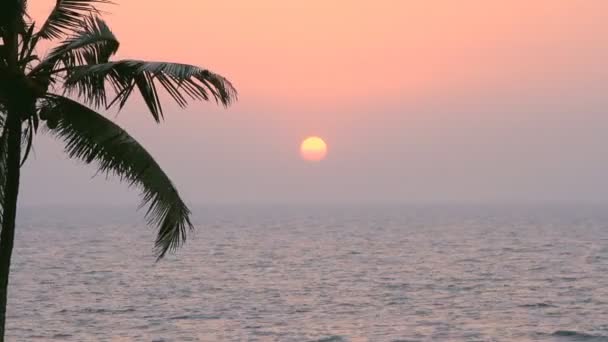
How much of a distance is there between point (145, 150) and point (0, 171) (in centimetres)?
238

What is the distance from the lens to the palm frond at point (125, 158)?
41.8 feet

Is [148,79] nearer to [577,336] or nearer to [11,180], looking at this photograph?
[11,180]

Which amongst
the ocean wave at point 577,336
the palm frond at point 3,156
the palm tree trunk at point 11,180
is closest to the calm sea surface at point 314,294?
the ocean wave at point 577,336

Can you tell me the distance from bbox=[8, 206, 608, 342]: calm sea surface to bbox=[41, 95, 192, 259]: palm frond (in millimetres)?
32214

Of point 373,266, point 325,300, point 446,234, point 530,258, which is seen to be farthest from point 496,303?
point 446,234

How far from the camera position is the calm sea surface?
153ft

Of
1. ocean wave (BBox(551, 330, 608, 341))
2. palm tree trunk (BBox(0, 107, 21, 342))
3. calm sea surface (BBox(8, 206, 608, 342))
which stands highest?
palm tree trunk (BBox(0, 107, 21, 342))

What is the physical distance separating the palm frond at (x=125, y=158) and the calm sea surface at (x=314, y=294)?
32.2 m

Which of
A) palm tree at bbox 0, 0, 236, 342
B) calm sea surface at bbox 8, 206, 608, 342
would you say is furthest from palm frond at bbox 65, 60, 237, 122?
calm sea surface at bbox 8, 206, 608, 342

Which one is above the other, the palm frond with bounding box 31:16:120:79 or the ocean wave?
the palm frond with bounding box 31:16:120:79

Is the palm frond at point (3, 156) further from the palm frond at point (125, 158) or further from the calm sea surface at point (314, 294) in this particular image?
the calm sea surface at point (314, 294)

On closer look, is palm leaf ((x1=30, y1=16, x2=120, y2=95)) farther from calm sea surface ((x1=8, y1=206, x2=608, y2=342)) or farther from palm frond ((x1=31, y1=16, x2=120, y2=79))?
calm sea surface ((x1=8, y1=206, x2=608, y2=342))

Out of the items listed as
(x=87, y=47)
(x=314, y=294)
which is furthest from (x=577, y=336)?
(x=87, y=47)

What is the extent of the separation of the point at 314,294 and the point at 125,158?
5287cm
